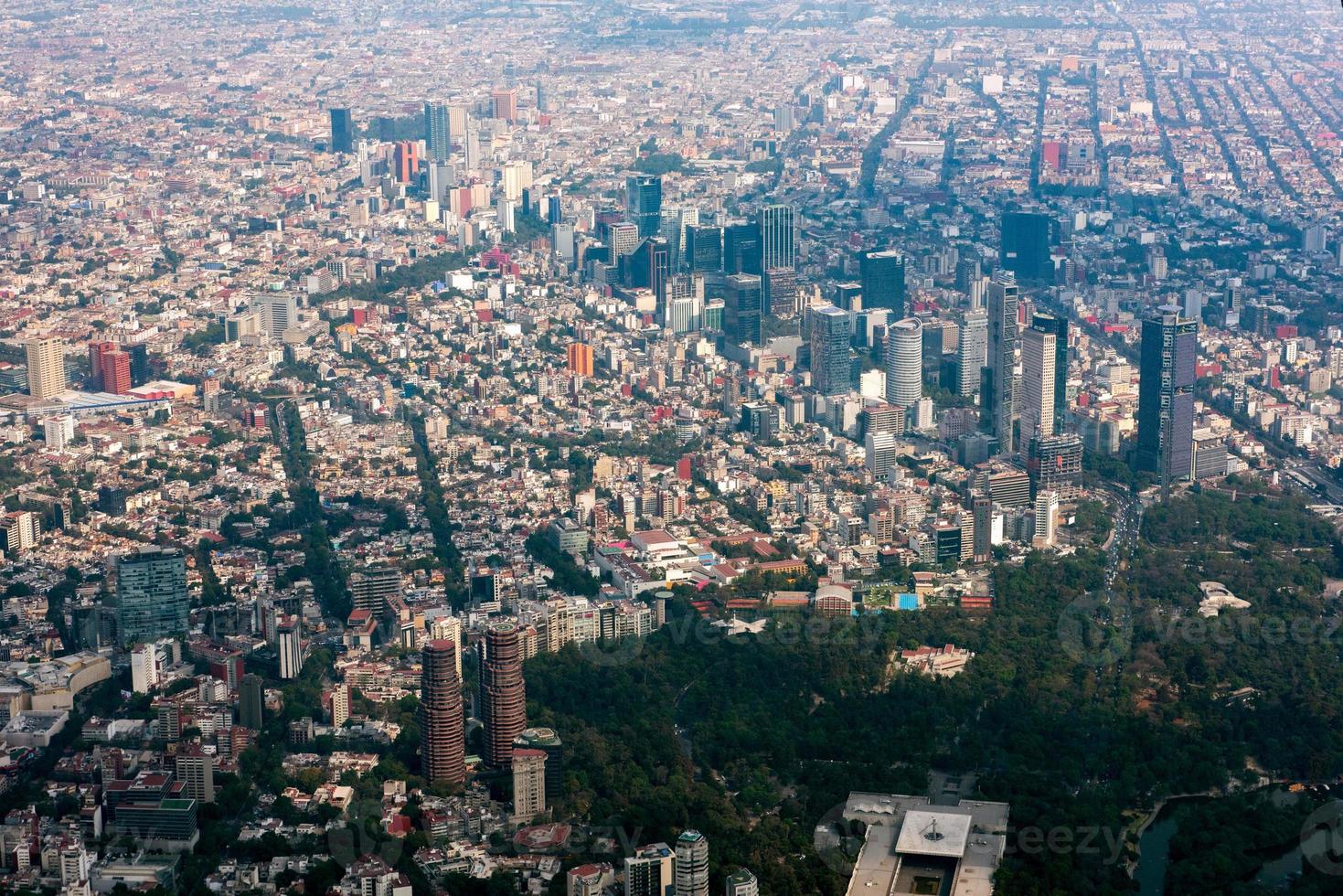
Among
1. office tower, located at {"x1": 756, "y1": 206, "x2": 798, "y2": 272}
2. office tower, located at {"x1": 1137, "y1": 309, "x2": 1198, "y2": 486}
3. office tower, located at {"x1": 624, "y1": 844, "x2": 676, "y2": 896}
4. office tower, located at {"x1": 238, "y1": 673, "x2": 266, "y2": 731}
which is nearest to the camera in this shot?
office tower, located at {"x1": 624, "y1": 844, "x2": 676, "y2": 896}

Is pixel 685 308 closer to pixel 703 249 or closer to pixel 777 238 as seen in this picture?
pixel 703 249

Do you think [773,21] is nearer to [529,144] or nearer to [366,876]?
[529,144]

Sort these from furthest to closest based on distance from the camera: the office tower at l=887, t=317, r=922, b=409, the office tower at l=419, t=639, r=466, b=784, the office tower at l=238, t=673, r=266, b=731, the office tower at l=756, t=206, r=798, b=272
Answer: the office tower at l=756, t=206, r=798, b=272 < the office tower at l=887, t=317, r=922, b=409 < the office tower at l=238, t=673, r=266, b=731 < the office tower at l=419, t=639, r=466, b=784

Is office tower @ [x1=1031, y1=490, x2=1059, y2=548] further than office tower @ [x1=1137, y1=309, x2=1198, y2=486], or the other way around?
office tower @ [x1=1137, y1=309, x2=1198, y2=486]

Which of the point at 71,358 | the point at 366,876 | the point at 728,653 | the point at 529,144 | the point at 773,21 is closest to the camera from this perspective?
the point at 366,876

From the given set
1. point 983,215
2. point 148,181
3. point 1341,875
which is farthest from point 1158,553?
point 148,181

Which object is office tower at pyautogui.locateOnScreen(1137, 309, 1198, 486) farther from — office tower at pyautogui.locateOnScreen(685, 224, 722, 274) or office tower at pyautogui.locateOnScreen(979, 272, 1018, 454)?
office tower at pyautogui.locateOnScreen(685, 224, 722, 274)

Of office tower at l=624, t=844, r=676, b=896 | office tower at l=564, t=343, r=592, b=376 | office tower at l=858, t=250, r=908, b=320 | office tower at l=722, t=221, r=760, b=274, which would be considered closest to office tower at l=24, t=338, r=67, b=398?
office tower at l=564, t=343, r=592, b=376

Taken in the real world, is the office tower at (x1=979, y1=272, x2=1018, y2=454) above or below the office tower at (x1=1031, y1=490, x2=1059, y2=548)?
above
